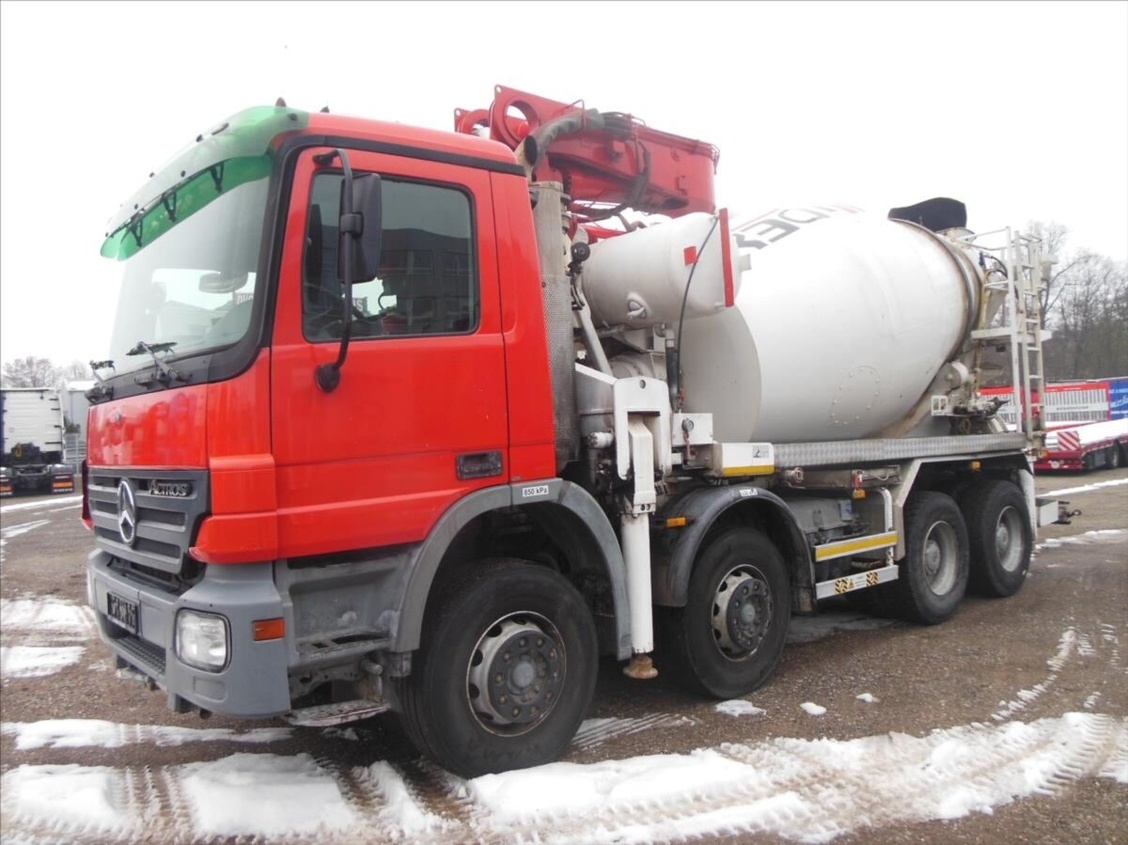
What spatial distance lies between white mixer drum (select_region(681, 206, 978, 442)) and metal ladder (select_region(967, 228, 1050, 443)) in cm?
53

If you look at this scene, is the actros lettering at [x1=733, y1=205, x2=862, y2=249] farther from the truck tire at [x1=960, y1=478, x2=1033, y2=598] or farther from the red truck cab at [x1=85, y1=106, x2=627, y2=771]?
the truck tire at [x1=960, y1=478, x2=1033, y2=598]

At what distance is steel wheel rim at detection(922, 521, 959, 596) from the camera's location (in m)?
6.93

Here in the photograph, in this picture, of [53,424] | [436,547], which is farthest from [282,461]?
[53,424]

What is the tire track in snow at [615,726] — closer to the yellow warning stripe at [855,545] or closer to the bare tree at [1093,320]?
the yellow warning stripe at [855,545]

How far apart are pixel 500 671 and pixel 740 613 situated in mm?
1771

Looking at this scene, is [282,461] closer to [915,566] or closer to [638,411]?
[638,411]

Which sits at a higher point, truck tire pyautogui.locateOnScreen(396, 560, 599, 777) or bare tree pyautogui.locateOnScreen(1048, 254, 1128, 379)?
bare tree pyautogui.locateOnScreen(1048, 254, 1128, 379)

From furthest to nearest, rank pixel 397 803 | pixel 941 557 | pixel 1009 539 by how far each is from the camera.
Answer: pixel 1009 539 < pixel 941 557 < pixel 397 803

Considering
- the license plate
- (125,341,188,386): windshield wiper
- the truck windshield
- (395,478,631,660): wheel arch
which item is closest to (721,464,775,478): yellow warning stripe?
(395,478,631,660): wheel arch

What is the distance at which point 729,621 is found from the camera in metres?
4.91

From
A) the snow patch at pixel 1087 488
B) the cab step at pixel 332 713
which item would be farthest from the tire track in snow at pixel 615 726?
the snow patch at pixel 1087 488

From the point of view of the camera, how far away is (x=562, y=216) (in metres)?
4.63

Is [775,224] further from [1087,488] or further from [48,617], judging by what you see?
[1087,488]

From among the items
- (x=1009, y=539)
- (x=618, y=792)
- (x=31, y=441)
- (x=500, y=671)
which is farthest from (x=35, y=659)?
(x=31, y=441)
